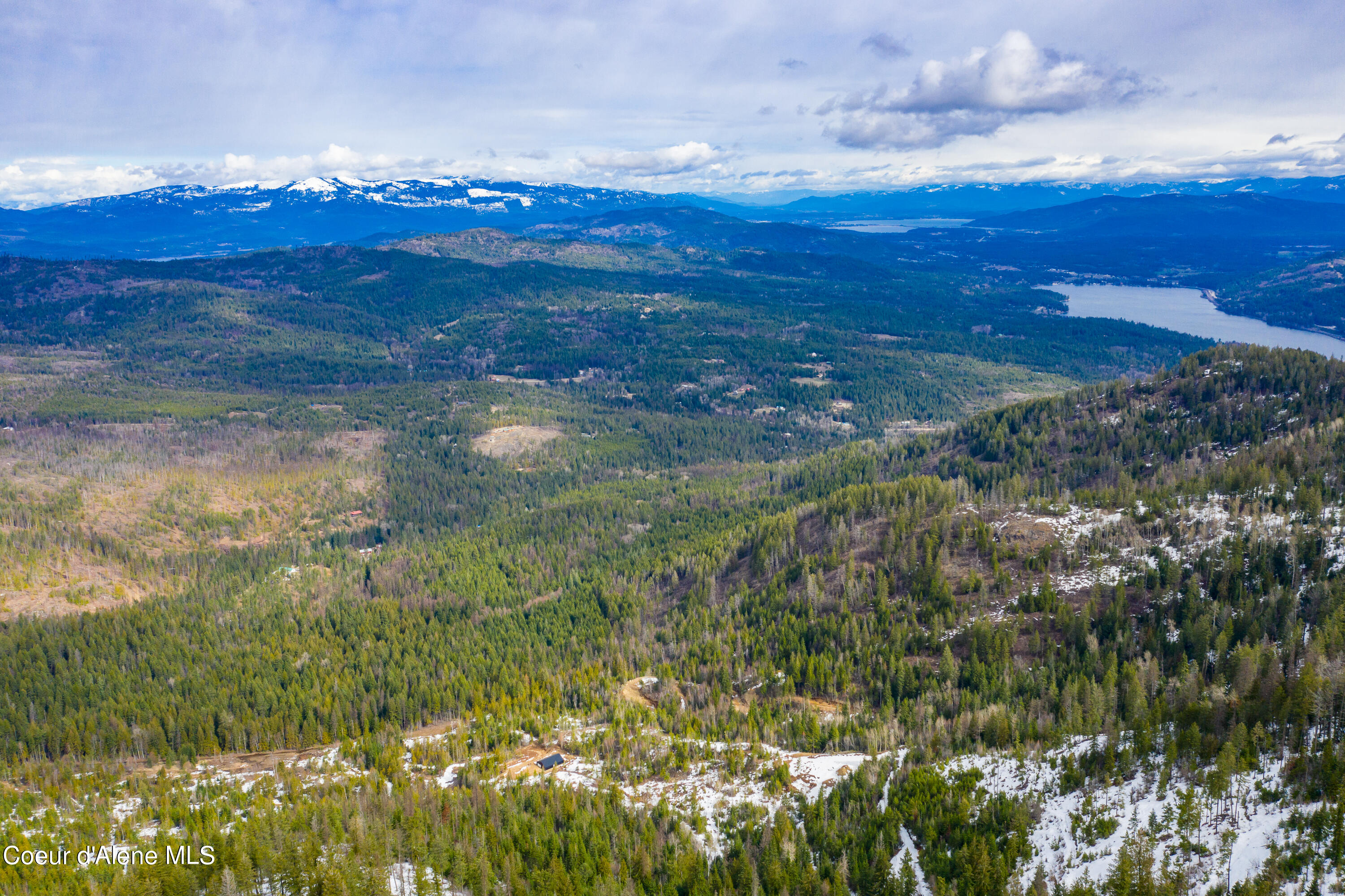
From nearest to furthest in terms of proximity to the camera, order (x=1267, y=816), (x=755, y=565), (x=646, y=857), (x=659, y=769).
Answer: (x=1267, y=816)
(x=646, y=857)
(x=659, y=769)
(x=755, y=565)

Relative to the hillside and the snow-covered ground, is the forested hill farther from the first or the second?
the hillside

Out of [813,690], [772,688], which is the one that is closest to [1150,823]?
[813,690]

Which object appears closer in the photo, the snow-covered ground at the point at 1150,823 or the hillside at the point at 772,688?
the snow-covered ground at the point at 1150,823

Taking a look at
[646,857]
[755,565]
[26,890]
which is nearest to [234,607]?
[26,890]

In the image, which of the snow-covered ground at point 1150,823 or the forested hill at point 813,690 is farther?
the forested hill at point 813,690

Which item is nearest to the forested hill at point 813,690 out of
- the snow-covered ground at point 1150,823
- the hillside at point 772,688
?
the snow-covered ground at point 1150,823

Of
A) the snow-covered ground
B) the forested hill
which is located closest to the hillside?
the snow-covered ground

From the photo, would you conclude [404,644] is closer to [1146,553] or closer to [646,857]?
[646,857]

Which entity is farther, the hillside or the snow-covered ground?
the hillside

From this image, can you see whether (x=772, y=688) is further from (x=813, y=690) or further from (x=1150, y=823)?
(x=1150, y=823)

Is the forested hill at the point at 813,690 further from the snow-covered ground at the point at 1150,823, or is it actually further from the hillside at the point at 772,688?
the hillside at the point at 772,688

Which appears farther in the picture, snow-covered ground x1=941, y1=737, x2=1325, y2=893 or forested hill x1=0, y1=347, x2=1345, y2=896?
forested hill x1=0, y1=347, x2=1345, y2=896
